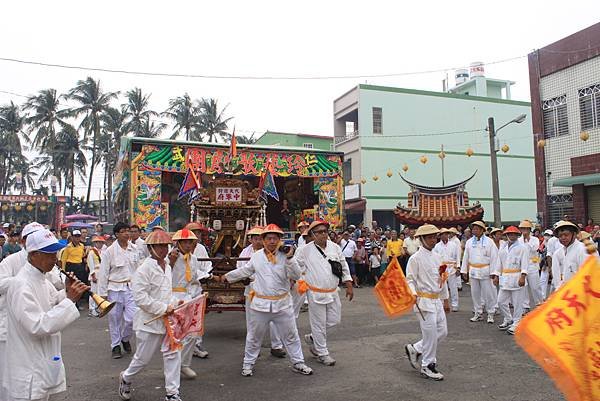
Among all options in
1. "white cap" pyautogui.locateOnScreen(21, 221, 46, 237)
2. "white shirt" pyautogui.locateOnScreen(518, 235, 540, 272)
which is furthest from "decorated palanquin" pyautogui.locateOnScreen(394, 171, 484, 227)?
"white cap" pyautogui.locateOnScreen(21, 221, 46, 237)

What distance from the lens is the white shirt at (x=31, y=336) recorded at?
117 inches

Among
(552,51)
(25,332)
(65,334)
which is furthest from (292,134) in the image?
(25,332)

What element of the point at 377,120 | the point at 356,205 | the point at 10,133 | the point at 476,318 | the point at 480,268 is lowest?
the point at 476,318

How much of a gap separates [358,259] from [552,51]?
11237mm

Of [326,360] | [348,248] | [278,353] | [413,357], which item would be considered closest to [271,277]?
[326,360]

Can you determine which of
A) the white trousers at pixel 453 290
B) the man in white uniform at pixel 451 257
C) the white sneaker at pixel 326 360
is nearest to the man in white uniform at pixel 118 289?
the white sneaker at pixel 326 360

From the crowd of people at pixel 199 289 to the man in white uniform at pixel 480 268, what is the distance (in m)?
0.02

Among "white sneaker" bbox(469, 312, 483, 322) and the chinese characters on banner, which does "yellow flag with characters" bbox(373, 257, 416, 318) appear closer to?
"white sneaker" bbox(469, 312, 483, 322)

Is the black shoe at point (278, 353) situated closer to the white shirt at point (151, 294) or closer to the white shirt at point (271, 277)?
the white shirt at point (271, 277)

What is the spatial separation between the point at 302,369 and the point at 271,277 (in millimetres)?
1141

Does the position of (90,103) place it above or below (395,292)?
above

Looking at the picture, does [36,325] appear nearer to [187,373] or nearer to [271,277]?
[187,373]

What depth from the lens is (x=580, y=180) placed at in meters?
15.9

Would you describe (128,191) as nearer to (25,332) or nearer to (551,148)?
(25,332)
